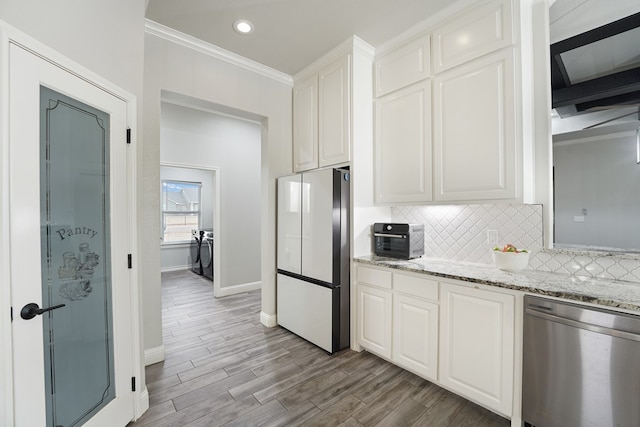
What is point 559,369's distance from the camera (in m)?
1.54

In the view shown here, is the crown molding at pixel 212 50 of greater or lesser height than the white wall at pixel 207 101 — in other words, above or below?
above

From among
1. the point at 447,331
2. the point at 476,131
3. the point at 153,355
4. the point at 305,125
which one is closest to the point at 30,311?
the point at 153,355

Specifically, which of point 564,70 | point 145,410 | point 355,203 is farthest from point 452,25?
point 145,410

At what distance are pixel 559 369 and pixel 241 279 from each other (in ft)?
14.0

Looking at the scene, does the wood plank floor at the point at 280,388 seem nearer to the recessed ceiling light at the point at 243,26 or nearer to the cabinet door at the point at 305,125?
the cabinet door at the point at 305,125

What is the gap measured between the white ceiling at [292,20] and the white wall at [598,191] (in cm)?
154

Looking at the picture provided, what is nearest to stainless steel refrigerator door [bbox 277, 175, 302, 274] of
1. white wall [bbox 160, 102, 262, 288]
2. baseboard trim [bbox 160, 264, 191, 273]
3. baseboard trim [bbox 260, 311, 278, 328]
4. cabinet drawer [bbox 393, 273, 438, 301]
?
baseboard trim [bbox 260, 311, 278, 328]

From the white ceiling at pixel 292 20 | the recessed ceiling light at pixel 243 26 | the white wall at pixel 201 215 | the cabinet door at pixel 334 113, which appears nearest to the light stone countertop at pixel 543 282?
the cabinet door at pixel 334 113

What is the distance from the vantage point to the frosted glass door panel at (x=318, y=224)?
2.62 meters

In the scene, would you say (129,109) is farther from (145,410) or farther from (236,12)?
(145,410)

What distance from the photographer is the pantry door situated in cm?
120

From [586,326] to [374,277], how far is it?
1.40m

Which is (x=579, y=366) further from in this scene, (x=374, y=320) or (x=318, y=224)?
(x=318, y=224)

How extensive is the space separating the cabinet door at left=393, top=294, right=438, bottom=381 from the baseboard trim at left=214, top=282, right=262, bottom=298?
10.4 ft
